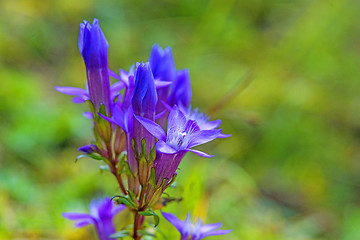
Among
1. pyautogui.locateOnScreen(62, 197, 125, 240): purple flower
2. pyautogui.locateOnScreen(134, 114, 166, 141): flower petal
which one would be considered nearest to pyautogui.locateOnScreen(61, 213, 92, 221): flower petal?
pyautogui.locateOnScreen(62, 197, 125, 240): purple flower

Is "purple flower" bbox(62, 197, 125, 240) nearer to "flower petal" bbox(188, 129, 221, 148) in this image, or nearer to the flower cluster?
the flower cluster

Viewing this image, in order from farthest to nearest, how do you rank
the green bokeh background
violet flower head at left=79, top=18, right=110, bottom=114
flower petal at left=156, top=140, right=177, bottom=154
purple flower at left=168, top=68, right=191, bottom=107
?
the green bokeh background
purple flower at left=168, top=68, right=191, bottom=107
violet flower head at left=79, top=18, right=110, bottom=114
flower petal at left=156, top=140, right=177, bottom=154

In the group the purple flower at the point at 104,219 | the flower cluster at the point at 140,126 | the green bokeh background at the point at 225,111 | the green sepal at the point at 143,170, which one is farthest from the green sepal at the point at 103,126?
the green bokeh background at the point at 225,111

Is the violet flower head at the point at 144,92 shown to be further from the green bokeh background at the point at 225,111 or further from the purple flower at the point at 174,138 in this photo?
the green bokeh background at the point at 225,111

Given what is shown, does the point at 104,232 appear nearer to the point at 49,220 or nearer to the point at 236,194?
the point at 49,220

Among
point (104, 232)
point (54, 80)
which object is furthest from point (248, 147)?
point (104, 232)

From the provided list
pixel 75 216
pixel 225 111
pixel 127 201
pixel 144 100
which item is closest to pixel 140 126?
pixel 144 100
